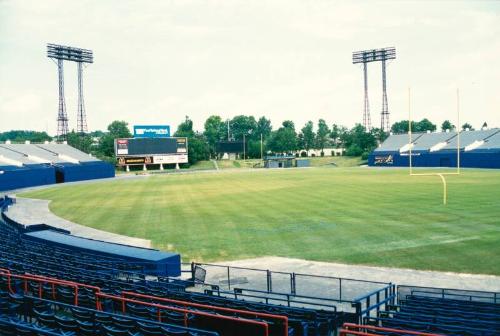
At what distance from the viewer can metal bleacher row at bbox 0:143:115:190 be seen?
69125 mm

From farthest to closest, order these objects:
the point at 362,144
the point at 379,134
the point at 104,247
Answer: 1. the point at 379,134
2. the point at 362,144
3. the point at 104,247

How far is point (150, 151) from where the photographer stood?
11062 cm

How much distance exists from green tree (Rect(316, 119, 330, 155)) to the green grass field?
128032 mm

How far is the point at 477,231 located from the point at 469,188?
23.7 m

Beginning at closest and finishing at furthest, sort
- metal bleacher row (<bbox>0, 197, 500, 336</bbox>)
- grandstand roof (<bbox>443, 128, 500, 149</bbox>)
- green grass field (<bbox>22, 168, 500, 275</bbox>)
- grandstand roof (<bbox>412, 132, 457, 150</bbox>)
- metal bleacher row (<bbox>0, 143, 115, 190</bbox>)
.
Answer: metal bleacher row (<bbox>0, 197, 500, 336</bbox>) < green grass field (<bbox>22, 168, 500, 275</bbox>) < metal bleacher row (<bbox>0, 143, 115, 190</bbox>) < grandstand roof (<bbox>443, 128, 500, 149</bbox>) < grandstand roof (<bbox>412, 132, 457, 150</bbox>)

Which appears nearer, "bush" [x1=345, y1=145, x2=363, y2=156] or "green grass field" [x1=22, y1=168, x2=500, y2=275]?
"green grass field" [x1=22, y1=168, x2=500, y2=275]

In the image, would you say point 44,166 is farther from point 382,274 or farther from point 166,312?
point 166,312

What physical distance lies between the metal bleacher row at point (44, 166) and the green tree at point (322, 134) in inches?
4003

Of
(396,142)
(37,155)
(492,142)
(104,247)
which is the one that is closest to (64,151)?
(37,155)

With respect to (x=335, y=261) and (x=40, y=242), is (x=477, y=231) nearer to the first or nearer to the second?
(x=335, y=261)

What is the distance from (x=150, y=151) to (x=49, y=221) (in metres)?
78.5

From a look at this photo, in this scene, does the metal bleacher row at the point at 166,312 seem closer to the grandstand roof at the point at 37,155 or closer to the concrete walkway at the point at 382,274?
the concrete walkway at the point at 382,274

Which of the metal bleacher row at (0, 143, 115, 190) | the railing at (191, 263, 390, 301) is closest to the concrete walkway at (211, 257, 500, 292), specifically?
the railing at (191, 263, 390, 301)

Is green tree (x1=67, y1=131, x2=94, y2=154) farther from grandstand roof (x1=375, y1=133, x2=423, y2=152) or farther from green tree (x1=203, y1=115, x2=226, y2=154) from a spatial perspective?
grandstand roof (x1=375, y1=133, x2=423, y2=152)
